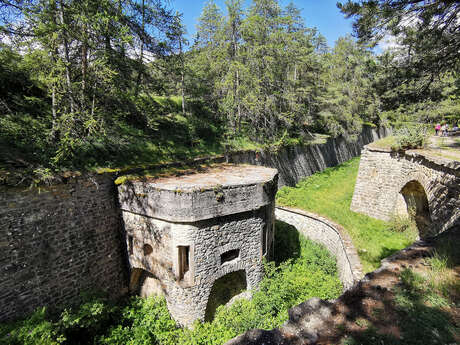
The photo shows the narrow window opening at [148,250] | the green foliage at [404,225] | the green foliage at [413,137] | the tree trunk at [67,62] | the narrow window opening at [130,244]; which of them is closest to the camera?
the tree trunk at [67,62]

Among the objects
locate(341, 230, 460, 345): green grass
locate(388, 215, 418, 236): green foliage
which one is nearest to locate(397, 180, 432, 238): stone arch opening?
locate(388, 215, 418, 236): green foliage

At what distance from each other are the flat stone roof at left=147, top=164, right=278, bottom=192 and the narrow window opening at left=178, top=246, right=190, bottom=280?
187 cm

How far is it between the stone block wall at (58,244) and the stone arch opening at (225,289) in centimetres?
331

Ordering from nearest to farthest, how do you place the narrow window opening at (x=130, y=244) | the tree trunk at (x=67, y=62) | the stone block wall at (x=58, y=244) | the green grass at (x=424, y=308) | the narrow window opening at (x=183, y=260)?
the green grass at (x=424, y=308) → the stone block wall at (x=58, y=244) → the tree trunk at (x=67, y=62) → the narrow window opening at (x=183, y=260) → the narrow window opening at (x=130, y=244)

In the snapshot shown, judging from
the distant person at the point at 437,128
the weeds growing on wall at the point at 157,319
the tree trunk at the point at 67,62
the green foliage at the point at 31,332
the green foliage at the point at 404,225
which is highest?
the tree trunk at the point at 67,62

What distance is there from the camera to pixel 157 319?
307 inches

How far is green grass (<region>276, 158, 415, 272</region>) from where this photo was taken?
30.8 ft

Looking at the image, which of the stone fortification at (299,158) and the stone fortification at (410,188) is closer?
the stone fortification at (410,188)

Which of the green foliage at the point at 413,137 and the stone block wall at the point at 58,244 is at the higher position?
the green foliage at the point at 413,137

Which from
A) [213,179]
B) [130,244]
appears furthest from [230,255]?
[130,244]

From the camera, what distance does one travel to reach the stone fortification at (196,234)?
22.7 feet

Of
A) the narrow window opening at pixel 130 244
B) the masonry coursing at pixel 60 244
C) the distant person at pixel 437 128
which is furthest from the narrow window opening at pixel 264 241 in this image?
the distant person at pixel 437 128

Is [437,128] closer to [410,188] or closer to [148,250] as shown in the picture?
[410,188]

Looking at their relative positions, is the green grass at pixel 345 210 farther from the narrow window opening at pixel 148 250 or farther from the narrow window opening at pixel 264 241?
the narrow window opening at pixel 148 250
